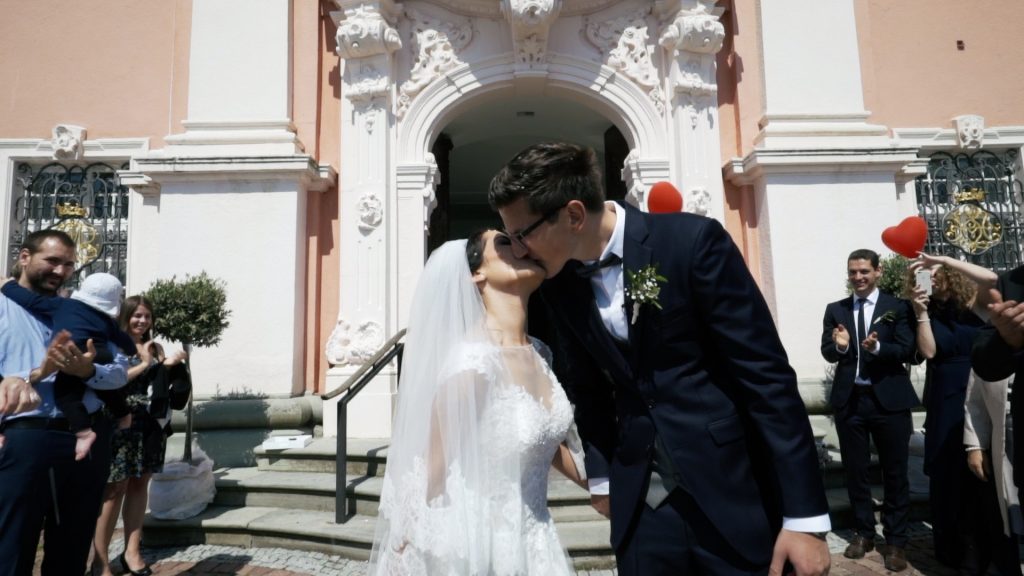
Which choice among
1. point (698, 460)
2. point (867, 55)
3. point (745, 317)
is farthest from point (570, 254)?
point (867, 55)

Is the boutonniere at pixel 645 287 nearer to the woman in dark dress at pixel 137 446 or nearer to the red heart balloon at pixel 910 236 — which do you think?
the red heart balloon at pixel 910 236

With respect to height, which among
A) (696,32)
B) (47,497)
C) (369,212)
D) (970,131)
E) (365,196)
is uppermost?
(696,32)

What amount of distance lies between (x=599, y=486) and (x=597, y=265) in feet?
2.49

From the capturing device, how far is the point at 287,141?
6.82 metres

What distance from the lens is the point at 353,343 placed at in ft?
Answer: 21.7

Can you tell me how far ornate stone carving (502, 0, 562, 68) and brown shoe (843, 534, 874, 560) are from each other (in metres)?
5.52

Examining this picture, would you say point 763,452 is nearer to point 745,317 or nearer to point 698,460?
point 698,460

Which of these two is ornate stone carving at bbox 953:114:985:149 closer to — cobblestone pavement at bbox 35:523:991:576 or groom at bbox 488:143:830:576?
cobblestone pavement at bbox 35:523:991:576

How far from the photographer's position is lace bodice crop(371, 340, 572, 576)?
7.48ft

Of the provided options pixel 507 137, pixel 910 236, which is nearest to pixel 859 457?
pixel 910 236

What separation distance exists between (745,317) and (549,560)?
1.26m

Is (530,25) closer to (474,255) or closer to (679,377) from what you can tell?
(474,255)

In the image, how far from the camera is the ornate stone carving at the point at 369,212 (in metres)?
6.78

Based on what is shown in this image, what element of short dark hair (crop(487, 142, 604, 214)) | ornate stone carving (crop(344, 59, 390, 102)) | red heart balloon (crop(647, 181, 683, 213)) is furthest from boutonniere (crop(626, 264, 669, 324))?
ornate stone carving (crop(344, 59, 390, 102))
